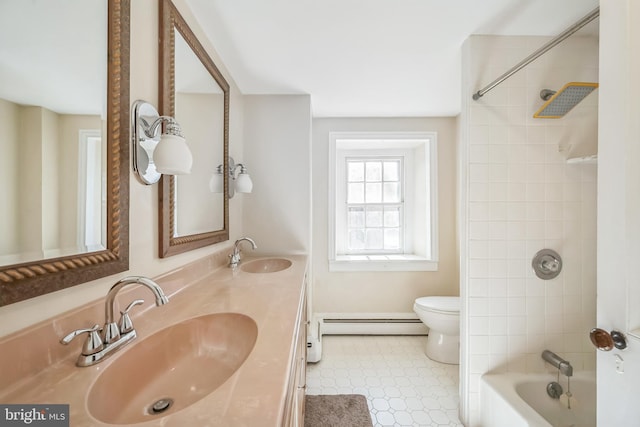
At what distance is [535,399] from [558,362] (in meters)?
0.23

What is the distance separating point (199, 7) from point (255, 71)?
1.86 feet

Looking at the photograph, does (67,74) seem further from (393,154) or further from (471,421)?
(393,154)

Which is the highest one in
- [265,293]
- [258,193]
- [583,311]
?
[258,193]

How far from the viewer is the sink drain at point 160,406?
56cm

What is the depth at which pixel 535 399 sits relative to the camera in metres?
1.32

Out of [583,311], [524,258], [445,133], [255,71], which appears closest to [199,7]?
A: [255,71]

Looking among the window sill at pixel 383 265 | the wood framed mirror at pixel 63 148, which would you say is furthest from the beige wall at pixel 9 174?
the window sill at pixel 383 265

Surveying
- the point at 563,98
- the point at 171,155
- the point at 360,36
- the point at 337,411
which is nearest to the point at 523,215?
the point at 563,98

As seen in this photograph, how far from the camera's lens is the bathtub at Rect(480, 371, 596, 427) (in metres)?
1.26

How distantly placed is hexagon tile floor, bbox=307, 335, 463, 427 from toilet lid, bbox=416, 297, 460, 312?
436 millimetres

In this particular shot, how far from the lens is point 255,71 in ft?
5.72

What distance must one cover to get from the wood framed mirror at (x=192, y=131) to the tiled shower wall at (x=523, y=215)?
4.71 ft

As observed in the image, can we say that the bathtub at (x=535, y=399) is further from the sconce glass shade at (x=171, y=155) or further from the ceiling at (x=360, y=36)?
the ceiling at (x=360, y=36)

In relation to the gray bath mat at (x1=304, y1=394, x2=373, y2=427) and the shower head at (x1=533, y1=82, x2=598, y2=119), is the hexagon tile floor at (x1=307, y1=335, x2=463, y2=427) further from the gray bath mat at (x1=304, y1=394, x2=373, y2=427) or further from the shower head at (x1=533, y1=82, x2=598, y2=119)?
the shower head at (x1=533, y1=82, x2=598, y2=119)
